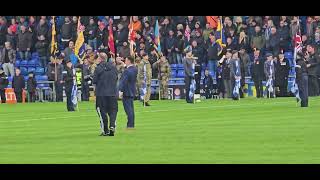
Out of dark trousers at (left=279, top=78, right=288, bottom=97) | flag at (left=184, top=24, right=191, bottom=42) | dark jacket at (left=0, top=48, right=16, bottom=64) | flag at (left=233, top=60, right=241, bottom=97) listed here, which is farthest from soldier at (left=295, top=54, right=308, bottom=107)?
dark jacket at (left=0, top=48, right=16, bottom=64)

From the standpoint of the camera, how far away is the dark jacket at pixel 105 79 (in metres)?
34.4

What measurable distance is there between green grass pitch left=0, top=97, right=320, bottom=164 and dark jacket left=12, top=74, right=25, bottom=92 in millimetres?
8845

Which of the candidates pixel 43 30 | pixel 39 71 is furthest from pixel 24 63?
pixel 43 30

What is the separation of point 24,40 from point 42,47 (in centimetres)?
102

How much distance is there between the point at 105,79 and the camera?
34.5 m

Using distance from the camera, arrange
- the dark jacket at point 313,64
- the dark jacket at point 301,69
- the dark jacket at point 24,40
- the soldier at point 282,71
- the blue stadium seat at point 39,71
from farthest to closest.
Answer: the blue stadium seat at point 39,71 < the dark jacket at point 24,40 < the soldier at point 282,71 < the dark jacket at point 313,64 < the dark jacket at point 301,69

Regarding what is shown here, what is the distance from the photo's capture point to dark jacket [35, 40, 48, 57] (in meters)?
63.7

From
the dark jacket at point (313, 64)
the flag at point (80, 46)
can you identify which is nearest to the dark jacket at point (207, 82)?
the dark jacket at point (313, 64)

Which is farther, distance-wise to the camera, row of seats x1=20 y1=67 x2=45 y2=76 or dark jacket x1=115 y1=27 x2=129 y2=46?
row of seats x1=20 y1=67 x2=45 y2=76

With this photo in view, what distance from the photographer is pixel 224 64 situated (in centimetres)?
6091

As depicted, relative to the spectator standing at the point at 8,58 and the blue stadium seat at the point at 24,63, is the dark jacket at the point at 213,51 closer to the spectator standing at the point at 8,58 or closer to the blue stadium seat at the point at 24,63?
the blue stadium seat at the point at 24,63

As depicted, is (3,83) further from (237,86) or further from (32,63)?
(237,86)

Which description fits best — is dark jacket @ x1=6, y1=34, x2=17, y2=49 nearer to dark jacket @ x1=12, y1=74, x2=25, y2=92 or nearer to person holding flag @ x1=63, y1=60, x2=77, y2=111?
dark jacket @ x1=12, y1=74, x2=25, y2=92

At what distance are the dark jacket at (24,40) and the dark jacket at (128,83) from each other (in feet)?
89.2
